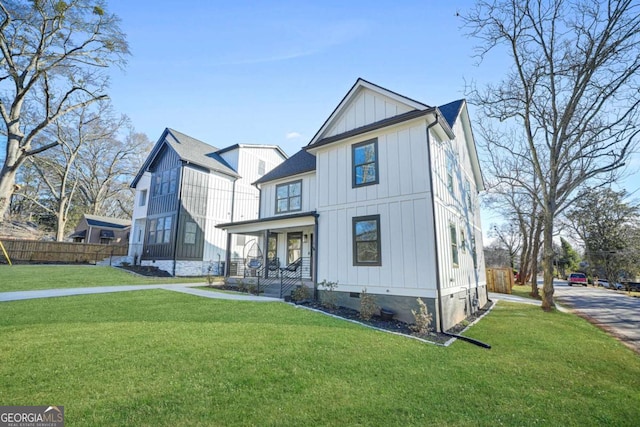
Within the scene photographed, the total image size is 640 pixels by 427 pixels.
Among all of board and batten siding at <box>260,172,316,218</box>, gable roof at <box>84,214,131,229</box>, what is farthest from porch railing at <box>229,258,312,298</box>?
gable roof at <box>84,214,131,229</box>

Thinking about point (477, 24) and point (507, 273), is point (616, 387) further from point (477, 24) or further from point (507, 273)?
point (507, 273)

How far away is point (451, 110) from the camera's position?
12211 millimetres

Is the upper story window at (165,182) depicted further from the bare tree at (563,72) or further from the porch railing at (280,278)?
the bare tree at (563,72)

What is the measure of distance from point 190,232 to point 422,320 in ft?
53.4

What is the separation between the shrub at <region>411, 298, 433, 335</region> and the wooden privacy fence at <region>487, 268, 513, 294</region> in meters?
16.9

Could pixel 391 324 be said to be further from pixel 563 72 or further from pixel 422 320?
pixel 563 72

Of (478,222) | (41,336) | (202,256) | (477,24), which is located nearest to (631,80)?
(477,24)

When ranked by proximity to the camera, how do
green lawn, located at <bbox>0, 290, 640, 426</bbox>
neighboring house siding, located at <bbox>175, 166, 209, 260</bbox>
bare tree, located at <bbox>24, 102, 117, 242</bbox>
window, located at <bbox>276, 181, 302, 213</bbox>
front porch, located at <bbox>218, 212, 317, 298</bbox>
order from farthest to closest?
bare tree, located at <bbox>24, 102, 117, 242</bbox>, neighboring house siding, located at <bbox>175, 166, 209, 260</bbox>, window, located at <bbox>276, 181, 302, 213</bbox>, front porch, located at <bbox>218, 212, 317, 298</bbox>, green lawn, located at <bbox>0, 290, 640, 426</bbox>

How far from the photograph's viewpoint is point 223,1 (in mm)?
9078

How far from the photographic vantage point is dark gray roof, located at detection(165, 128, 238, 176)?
779 inches

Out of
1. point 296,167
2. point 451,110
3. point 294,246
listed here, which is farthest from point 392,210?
point 296,167

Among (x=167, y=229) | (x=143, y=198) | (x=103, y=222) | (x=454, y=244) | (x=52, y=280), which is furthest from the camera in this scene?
(x=103, y=222)

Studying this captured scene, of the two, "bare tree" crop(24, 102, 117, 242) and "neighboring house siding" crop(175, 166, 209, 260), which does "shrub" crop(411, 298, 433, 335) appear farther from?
"bare tree" crop(24, 102, 117, 242)

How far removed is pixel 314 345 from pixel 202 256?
1603 cm
